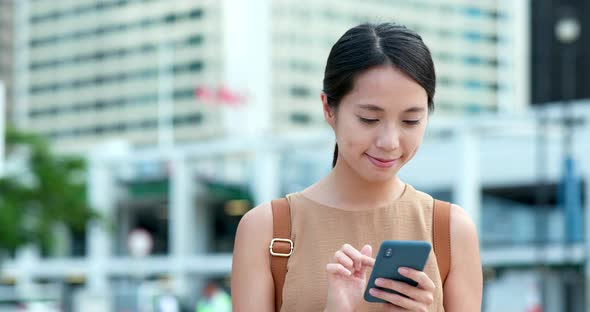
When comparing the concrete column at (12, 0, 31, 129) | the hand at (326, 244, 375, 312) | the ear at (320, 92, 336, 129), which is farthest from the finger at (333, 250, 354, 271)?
the concrete column at (12, 0, 31, 129)

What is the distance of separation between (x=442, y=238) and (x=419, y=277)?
0.30 metres

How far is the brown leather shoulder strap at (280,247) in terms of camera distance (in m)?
2.77

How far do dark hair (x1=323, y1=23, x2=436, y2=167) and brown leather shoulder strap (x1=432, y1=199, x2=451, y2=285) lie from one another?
0.24 m

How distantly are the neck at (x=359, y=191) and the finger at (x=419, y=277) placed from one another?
0.33m

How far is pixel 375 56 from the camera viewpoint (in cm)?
Answer: 268

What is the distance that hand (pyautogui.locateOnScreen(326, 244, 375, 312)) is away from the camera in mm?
2512

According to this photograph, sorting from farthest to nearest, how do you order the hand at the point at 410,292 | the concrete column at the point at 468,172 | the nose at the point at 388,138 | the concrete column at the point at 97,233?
the concrete column at the point at 97,233, the concrete column at the point at 468,172, the nose at the point at 388,138, the hand at the point at 410,292

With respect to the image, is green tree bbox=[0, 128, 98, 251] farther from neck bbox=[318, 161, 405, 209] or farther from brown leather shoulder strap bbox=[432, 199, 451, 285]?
brown leather shoulder strap bbox=[432, 199, 451, 285]

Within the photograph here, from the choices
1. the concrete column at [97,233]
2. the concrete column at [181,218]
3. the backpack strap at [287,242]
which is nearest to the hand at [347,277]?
the backpack strap at [287,242]

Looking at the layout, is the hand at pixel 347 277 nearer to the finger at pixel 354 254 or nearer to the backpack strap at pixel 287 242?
the finger at pixel 354 254

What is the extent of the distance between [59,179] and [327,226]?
40305 mm

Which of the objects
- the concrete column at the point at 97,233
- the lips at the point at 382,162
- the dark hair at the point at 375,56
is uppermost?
the dark hair at the point at 375,56

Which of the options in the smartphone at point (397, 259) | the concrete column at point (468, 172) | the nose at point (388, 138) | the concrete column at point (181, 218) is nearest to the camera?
the smartphone at point (397, 259)

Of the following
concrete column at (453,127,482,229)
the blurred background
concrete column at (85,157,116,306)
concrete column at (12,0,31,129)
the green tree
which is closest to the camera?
the green tree
